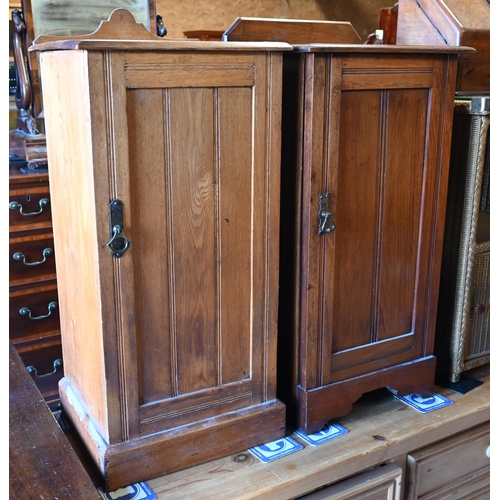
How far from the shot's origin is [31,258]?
218cm

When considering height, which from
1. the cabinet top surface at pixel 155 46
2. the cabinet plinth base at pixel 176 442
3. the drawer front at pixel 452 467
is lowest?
the drawer front at pixel 452 467

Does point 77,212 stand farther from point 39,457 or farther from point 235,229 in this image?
point 39,457

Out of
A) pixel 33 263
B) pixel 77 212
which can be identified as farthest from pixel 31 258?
pixel 77 212

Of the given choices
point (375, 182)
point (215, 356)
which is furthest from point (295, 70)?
point (215, 356)

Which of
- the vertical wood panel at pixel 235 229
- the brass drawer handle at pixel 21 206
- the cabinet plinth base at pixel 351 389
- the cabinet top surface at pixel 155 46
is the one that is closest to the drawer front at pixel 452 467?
the cabinet plinth base at pixel 351 389

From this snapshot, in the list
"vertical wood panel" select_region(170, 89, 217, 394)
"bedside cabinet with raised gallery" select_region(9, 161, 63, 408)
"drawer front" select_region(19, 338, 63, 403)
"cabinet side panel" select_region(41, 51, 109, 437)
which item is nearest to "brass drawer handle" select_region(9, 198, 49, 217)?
"bedside cabinet with raised gallery" select_region(9, 161, 63, 408)

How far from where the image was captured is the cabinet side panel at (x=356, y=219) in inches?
44.9

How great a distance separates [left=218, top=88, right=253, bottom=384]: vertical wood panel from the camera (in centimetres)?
103

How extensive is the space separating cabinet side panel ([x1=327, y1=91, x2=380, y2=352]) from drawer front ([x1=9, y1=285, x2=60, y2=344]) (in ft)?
4.39

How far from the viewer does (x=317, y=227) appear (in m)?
1.14

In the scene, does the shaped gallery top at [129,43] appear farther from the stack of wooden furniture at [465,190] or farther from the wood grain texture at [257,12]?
the wood grain texture at [257,12]

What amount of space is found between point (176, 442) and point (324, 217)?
0.48 m

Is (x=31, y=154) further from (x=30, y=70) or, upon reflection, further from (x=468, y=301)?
(x=468, y=301)

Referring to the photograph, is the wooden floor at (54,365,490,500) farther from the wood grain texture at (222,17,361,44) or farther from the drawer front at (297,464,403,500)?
the wood grain texture at (222,17,361,44)
